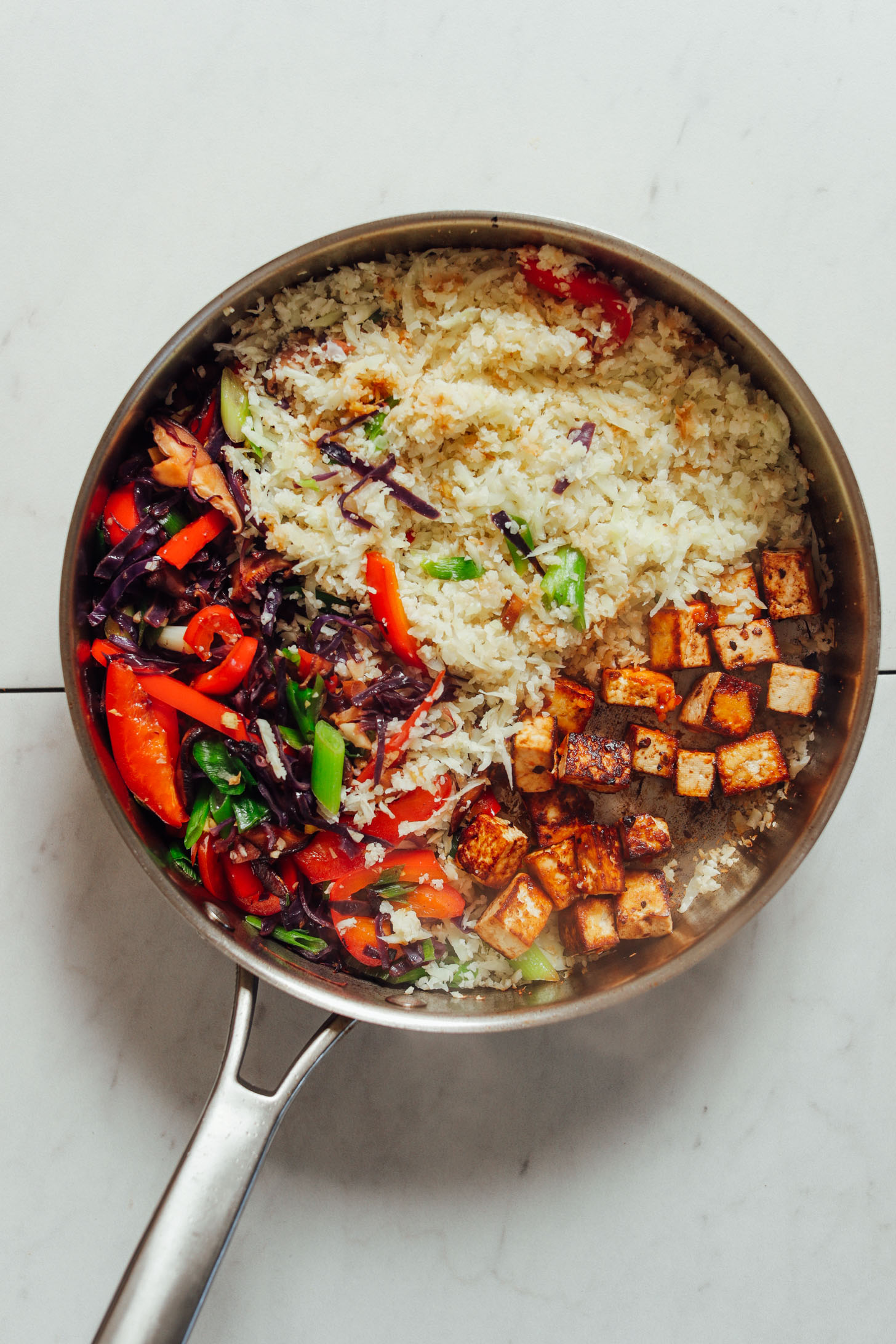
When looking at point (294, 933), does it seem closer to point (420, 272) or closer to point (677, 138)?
point (420, 272)

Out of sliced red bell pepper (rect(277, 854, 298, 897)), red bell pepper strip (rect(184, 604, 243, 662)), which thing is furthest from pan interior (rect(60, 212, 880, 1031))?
red bell pepper strip (rect(184, 604, 243, 662))

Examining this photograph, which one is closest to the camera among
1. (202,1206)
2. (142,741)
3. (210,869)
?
(202,1206)

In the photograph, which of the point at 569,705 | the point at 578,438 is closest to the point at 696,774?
the point at 569,705


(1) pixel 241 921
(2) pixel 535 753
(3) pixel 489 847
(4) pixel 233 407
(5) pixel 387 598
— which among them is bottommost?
(1) pixel 241 921

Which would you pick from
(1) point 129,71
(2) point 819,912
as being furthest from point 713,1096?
(1) point 129,71

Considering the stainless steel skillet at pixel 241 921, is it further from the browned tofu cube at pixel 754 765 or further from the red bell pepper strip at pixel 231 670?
the red bell pepper strip at pixel 231 670

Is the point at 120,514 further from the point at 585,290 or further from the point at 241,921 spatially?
the point at 585,290
